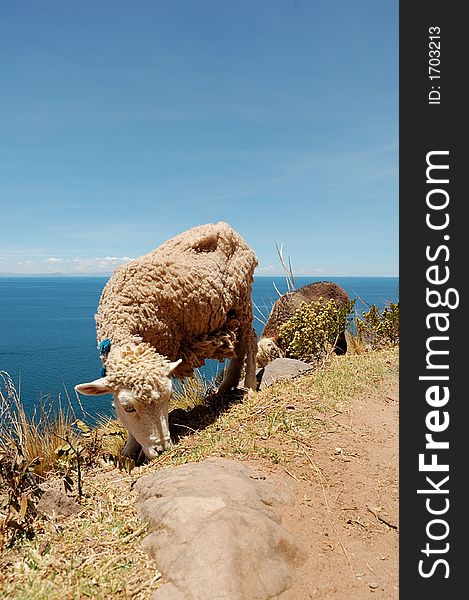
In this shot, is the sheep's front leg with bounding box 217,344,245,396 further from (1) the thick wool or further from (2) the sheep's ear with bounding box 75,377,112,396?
(2) the sheep's ear with bounding box 75,377,112,396

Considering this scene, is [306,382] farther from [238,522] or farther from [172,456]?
[238,522]

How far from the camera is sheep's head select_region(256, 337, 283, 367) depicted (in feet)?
34.5

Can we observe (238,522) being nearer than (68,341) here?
Yes

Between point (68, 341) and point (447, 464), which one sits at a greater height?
point (447, 464)

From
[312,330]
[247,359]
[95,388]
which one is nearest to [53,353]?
[312,330]

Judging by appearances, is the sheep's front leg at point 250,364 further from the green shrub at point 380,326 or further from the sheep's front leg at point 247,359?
the green shrub at point 380,326

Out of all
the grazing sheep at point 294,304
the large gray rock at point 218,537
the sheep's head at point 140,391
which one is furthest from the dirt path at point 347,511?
the grazing sheep at point 294,304

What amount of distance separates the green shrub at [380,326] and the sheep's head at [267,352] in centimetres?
210

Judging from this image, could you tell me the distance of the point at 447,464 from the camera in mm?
3262

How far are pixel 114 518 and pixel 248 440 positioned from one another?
1653mm

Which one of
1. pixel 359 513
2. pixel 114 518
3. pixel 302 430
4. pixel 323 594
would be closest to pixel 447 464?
pixel 359 513

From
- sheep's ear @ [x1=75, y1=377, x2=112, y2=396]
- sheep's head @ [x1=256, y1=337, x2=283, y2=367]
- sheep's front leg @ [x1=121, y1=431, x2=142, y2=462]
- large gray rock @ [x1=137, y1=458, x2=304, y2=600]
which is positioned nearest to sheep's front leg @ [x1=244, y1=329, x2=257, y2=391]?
sheep's front leg @ [x1=121, y1=431, x2=142, y2=462]

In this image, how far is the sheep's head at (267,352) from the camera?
1052 centimetres

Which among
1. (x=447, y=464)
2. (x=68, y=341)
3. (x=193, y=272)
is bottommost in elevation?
(x=68, y=341)
